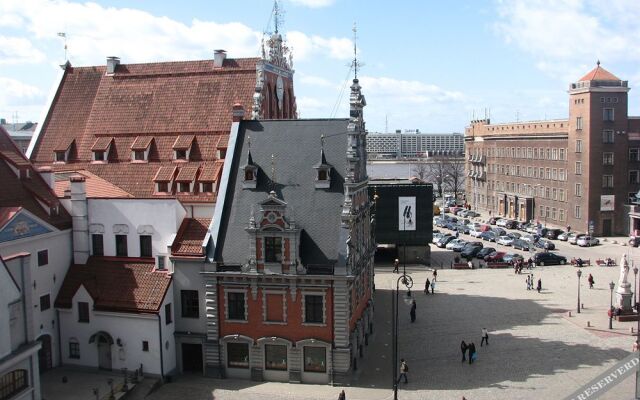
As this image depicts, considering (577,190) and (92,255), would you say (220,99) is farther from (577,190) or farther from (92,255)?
(577,190)

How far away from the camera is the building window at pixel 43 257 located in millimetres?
41000

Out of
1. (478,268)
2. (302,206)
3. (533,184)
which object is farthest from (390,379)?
(533,184)

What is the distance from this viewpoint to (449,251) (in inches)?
3573

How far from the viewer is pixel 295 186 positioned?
41.2 metres

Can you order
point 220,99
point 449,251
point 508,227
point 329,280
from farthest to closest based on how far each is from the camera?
point 508,227 < point 449,251 < point 220,99 < point 329,280

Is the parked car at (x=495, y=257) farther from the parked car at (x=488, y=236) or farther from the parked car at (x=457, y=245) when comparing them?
the parked car at (x=488, y=236)

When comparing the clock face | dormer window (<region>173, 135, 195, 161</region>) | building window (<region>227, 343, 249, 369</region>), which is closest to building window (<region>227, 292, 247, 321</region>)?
building window (<region>227, 343, 249, 369</region>)

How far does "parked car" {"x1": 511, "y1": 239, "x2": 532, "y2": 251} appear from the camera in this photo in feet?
288

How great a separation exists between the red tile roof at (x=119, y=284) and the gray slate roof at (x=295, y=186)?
192 inches

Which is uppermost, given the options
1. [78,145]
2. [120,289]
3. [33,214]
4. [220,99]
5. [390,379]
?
[220,99]

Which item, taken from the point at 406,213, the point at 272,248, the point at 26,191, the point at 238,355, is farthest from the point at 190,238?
the point at 406,213

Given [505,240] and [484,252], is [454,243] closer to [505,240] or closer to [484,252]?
[505,240]

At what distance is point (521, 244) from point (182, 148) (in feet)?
183

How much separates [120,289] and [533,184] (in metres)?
88.9
